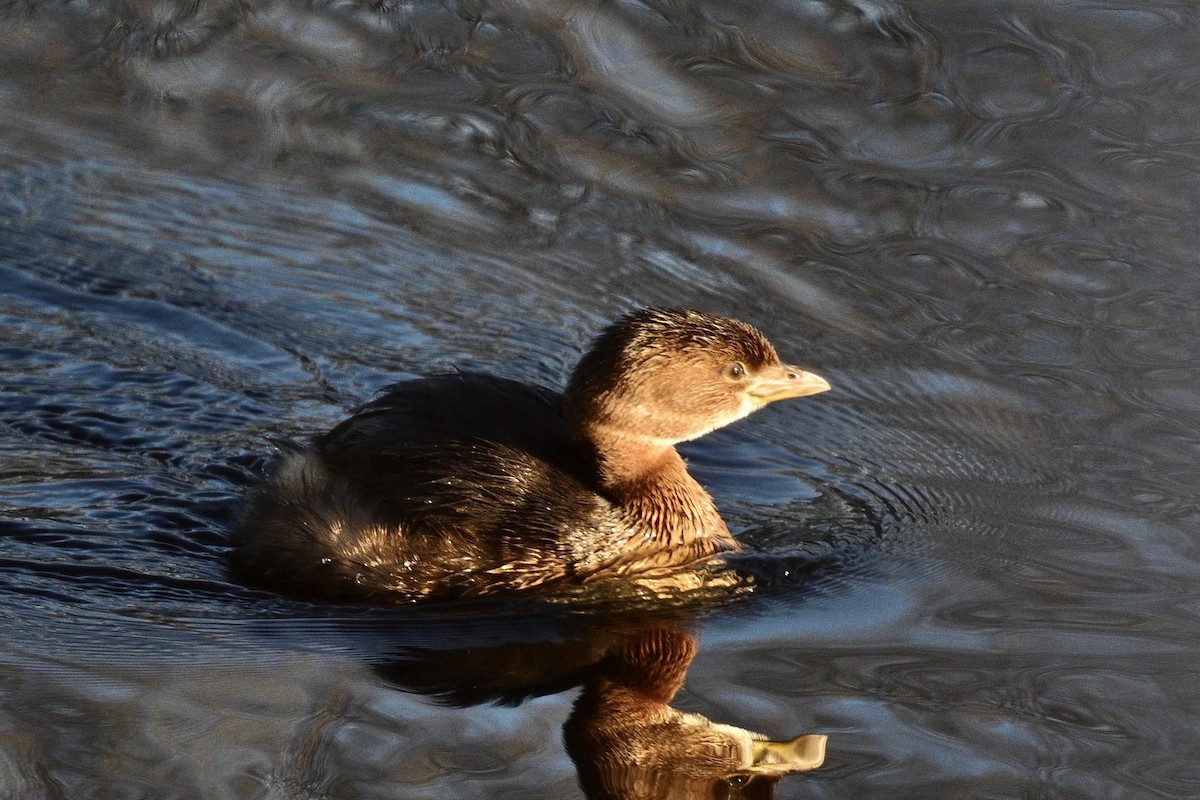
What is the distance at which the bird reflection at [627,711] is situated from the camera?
5.17 m

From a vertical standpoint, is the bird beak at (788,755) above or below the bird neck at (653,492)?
below

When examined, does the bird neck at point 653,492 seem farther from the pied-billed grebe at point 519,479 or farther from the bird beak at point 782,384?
the bird beak at point 782,384

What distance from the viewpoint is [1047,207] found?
344 inches

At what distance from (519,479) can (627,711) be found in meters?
1.16

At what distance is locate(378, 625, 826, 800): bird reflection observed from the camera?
5.17 meters

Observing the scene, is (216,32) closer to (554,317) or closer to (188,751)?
(554,317)

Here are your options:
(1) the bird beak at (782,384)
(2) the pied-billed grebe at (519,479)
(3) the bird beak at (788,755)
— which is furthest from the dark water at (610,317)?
(1) the bird beak at (782,384)

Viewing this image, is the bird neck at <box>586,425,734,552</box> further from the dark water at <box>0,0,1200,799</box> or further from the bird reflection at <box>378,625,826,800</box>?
the bird reflection at <box>378,625,826,800</box>

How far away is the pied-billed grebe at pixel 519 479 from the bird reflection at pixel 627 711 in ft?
1.61

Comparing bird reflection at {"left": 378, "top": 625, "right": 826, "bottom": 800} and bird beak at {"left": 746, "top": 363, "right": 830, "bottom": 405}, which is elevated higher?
bird beak at {"left": 746, "top": 363, "right": 830, "bottom": 405}

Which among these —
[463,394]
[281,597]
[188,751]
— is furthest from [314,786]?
[463,394]

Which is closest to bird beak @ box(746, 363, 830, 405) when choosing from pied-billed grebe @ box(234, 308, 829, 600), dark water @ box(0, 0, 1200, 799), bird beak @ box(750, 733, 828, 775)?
pied-billed grebe @ box(234, 308, 829, 600)

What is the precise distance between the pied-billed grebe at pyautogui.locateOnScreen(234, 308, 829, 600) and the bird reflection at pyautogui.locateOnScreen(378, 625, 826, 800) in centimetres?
49

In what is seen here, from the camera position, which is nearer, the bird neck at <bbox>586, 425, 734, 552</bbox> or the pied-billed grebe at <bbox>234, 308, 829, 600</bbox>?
the pied-billed grebe at <bbox>234, 308, 829, 600</bbox>
